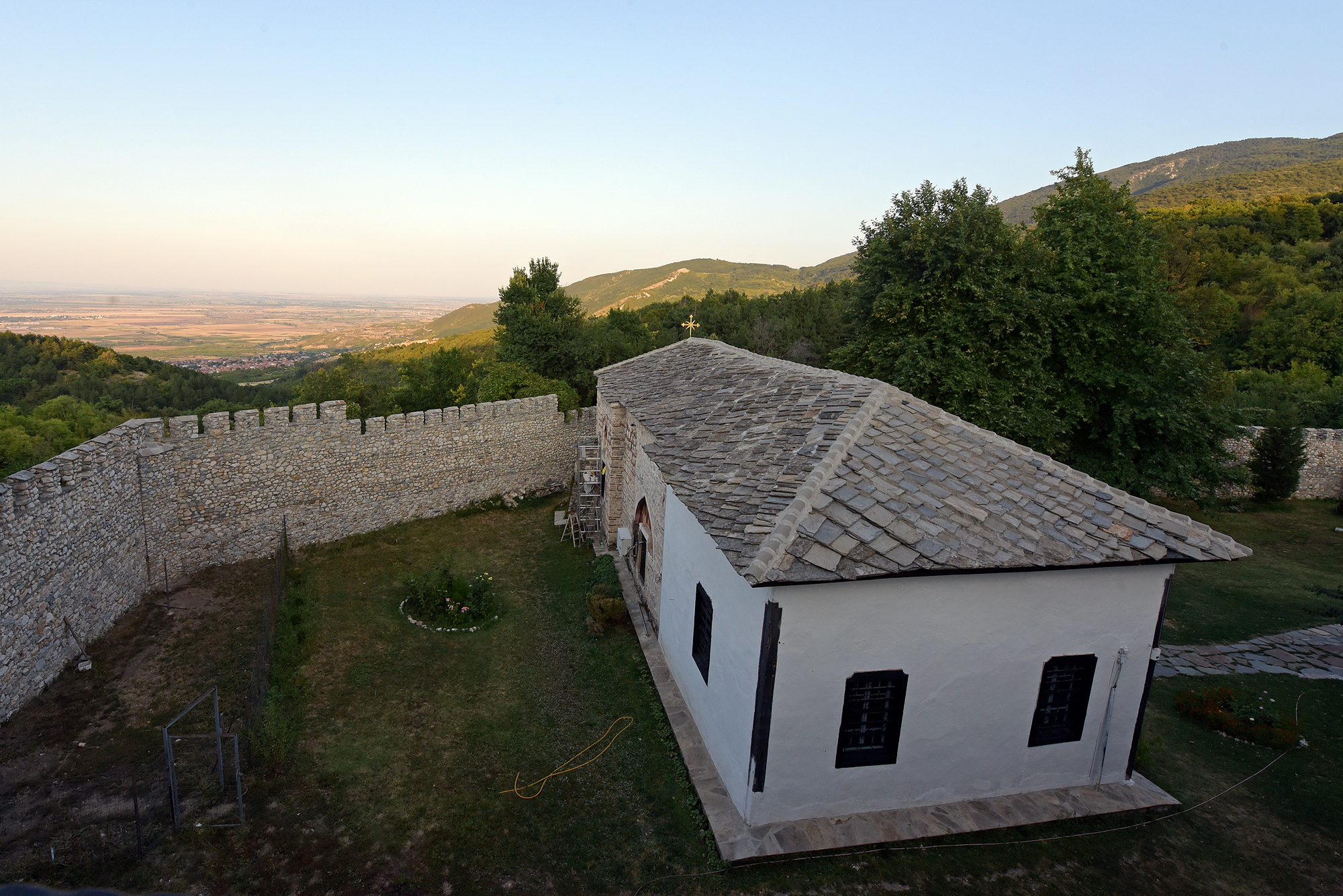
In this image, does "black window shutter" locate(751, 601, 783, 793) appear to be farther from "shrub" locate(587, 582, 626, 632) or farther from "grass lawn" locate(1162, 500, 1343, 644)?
"grass lawn" locate(1162, 500, 1343, 644)

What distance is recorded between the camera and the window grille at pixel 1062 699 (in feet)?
22.3

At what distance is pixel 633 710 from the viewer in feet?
29.7

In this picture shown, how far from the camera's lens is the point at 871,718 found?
6.46 m

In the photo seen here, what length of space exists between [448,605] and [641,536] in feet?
12.6

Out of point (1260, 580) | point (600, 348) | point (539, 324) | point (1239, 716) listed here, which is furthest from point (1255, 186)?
point (1239, 716)

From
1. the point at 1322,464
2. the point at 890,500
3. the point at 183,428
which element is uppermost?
the point at 890,500

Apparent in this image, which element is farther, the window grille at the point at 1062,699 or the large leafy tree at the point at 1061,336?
the large leafy tree at the point at 1061,336

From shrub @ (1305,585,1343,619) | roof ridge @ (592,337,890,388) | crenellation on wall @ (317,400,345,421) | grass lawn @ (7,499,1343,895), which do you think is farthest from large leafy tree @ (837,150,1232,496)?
crenellation on wall @ (317,400,345,421)

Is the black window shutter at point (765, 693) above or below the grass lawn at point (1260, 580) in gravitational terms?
above

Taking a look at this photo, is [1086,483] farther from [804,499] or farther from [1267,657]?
[1267,657]

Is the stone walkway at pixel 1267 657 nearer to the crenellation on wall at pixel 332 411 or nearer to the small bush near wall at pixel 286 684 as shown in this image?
the small bush near wall at pixel 286 684

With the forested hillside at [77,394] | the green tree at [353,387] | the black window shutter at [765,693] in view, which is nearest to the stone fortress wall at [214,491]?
the forested hillside at [77,394]

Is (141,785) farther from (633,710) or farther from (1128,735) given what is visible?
(1128,735)

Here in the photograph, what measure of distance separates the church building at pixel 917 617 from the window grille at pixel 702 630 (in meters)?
0.08
